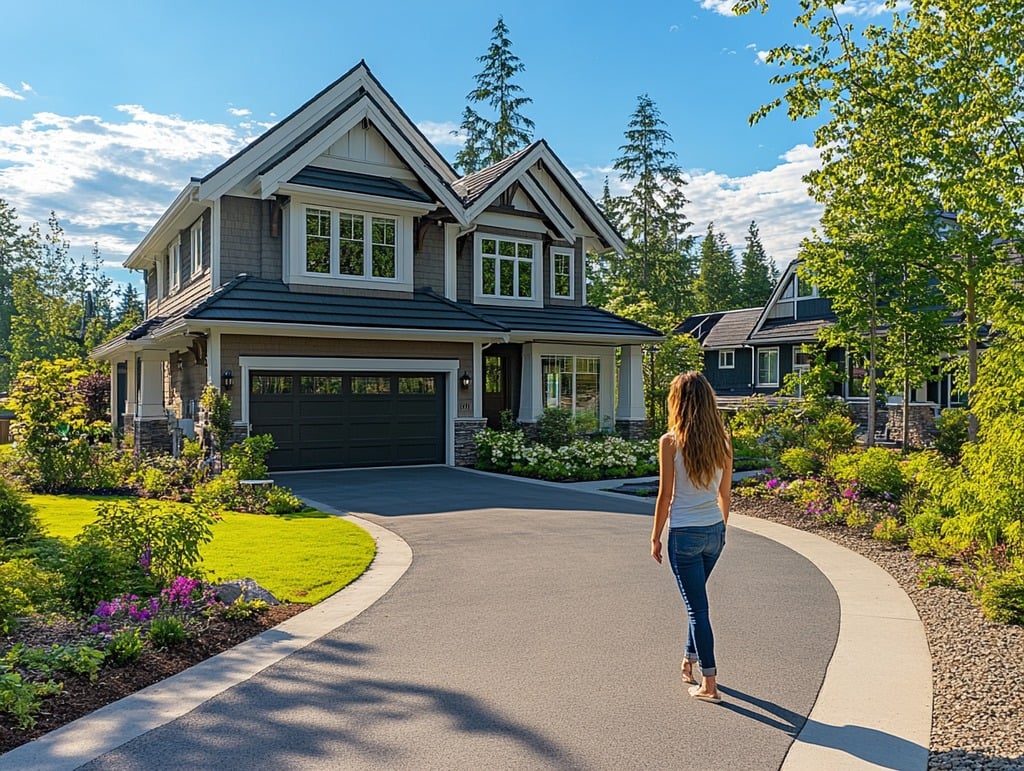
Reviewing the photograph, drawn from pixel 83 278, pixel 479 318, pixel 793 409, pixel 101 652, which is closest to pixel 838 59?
pixel 479 318

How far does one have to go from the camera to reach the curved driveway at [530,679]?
4.09 metres

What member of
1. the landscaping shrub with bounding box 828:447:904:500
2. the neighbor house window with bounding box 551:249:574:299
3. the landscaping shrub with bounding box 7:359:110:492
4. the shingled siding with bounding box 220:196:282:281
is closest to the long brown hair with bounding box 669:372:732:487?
the landscaping shrub with bounding box 828:447:904:500

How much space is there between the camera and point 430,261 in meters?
20.2

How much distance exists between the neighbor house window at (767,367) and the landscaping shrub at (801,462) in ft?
74.1

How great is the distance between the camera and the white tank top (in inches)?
190

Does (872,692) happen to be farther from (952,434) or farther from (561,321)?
(561,321)

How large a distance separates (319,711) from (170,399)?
17520 mm

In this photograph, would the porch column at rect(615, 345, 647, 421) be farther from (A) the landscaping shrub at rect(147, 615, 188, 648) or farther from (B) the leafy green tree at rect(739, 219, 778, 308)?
(B) the leafy green tree at rect(739, 219, 778, 308)

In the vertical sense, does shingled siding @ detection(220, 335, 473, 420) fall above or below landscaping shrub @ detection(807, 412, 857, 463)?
above

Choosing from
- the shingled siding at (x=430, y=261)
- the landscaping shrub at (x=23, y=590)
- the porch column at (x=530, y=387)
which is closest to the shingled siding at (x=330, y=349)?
the shingled siding at (x=430, y=261)

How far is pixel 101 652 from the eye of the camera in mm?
5297

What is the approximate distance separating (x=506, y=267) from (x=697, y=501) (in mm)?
17459

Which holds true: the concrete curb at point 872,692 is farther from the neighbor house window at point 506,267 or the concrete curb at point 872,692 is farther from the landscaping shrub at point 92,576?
the neighbor house window at point 506,267

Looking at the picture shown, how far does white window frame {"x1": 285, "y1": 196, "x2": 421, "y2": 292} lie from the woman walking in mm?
14132
